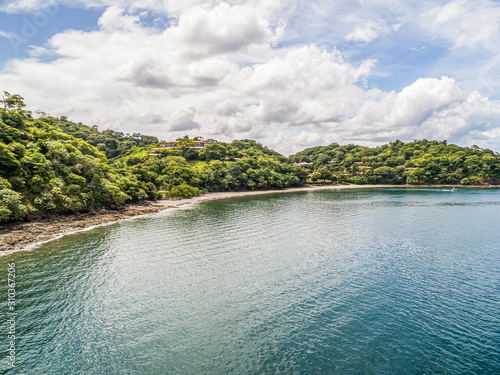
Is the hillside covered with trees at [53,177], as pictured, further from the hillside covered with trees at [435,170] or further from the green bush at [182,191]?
the hillside covered with trees at [435,170]

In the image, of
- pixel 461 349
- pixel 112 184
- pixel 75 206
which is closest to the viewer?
pixel 461 349

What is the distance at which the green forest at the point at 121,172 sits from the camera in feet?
173

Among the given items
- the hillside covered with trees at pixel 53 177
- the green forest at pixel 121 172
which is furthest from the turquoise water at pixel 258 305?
the green forest at pixel 121 172

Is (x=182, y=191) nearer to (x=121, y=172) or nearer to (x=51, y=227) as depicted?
(x=121, y=172)

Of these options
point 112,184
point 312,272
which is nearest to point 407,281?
point 312,272

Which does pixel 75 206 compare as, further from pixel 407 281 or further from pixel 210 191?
pixel 210 191

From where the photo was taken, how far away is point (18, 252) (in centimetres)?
3659

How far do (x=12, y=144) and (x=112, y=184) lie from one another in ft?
75.8

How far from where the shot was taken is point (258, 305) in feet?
76.7

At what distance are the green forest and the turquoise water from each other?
2023 cm

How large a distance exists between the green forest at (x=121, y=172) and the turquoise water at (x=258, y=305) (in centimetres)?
2023

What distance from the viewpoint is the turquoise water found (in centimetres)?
1662

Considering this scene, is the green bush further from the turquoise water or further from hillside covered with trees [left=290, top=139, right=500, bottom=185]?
hillside covered with trees [left=290, top=139, right=500, bottom=185]

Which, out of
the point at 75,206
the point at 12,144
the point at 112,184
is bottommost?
the point at 75,206
